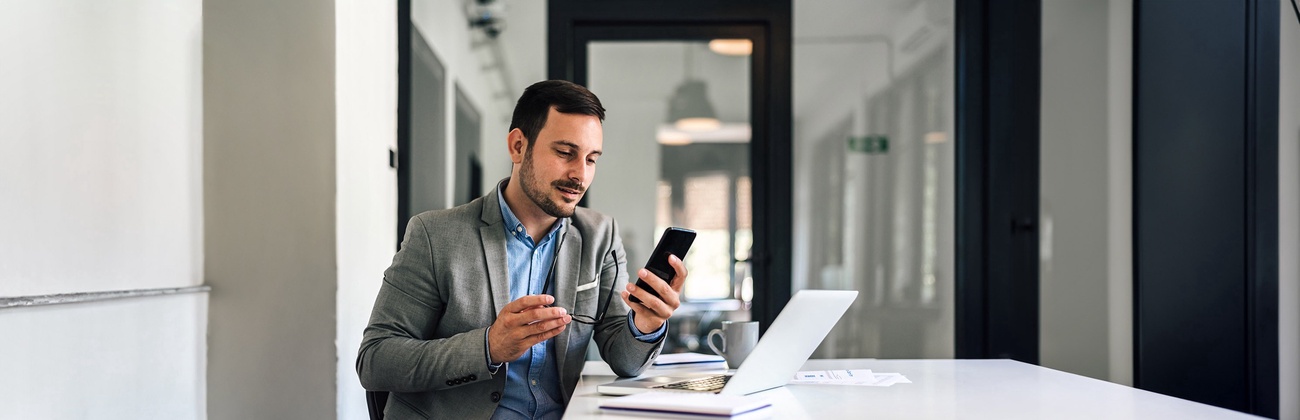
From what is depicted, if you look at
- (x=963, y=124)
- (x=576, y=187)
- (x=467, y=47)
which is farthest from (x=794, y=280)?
(x=576, y=187)

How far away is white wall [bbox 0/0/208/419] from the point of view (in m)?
1.75

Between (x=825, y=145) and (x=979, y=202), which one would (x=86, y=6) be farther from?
(x=979, y=202)

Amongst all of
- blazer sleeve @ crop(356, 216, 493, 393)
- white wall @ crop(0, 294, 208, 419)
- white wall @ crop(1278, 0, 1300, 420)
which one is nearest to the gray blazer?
blazer sleeve @ crop(356, 216, 493, 393)

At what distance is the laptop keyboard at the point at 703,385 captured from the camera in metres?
1.62

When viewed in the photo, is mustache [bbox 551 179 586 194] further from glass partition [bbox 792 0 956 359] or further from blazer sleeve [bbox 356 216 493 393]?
glass partition [bbox 792 0 956 359]

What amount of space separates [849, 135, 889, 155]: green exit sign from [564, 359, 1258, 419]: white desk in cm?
249

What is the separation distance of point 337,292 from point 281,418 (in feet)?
1.31

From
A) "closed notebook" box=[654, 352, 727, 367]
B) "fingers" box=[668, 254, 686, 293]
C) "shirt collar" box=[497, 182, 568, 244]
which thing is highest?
"shirt collar" box=[497, 182, 568, 244]

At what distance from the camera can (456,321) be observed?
1.90 meters

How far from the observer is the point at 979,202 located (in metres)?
4.26

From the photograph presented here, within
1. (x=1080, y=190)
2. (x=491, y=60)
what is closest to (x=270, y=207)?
(x=491, y=60)

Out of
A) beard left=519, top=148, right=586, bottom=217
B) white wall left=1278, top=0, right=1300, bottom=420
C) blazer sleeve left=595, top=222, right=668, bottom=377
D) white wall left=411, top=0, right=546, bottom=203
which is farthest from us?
white wall left=411, top=0, right=546, bottom=203

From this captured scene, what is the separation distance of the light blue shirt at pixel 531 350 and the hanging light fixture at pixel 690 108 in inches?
89.4

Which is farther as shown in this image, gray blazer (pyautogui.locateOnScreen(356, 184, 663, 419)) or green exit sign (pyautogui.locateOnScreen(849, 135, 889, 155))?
green exit sign (pyautogui.locateOnScreen(849, 135, 889, 155))
